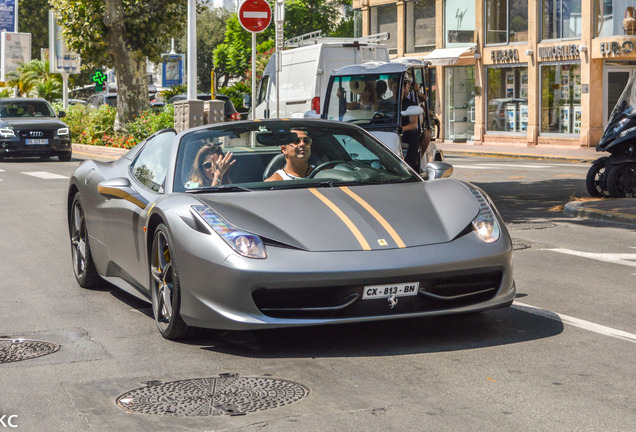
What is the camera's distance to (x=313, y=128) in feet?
23.8

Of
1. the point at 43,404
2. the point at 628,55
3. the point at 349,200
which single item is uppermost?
the point at 628,55

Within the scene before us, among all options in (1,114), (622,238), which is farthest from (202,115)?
(622,238)

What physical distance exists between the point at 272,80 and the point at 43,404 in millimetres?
20153

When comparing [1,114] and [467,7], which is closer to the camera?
[1,114]

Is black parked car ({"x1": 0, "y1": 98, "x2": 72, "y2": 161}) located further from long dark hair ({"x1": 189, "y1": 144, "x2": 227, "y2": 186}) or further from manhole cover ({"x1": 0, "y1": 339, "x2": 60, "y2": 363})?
manhole cover ({"x1": 0, "y1": 339, "x2": 60, "y2": 363})

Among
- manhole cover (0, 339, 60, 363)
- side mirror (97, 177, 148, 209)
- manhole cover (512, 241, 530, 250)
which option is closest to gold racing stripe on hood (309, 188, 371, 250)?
side mirror (97, 177, 148, 209)

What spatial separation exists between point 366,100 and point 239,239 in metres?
10.3

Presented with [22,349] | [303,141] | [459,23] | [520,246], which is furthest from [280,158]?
[459,23]

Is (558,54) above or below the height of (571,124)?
above

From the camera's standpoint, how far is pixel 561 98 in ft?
116

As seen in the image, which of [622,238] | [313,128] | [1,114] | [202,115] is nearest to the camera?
[313,128]

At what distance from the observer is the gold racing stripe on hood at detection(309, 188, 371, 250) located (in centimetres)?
581

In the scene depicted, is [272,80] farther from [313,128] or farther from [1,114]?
[313,128]

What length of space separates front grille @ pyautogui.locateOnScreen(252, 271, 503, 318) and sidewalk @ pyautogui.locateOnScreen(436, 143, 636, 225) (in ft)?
23.9
